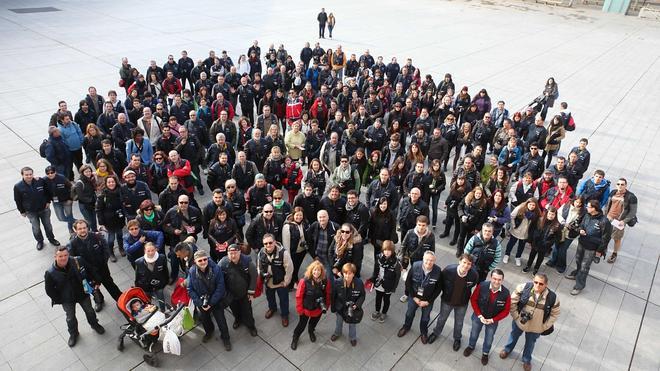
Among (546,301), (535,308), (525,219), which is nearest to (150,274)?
(535,308)

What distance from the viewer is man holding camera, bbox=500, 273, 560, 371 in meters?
5.39

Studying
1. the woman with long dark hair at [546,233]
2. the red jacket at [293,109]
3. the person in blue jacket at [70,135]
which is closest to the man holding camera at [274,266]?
the woman with long dark hair at [546,233]

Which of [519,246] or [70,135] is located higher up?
[70,135]

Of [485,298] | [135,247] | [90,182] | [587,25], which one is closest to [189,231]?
[135,247]

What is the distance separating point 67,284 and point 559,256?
8.19 meters

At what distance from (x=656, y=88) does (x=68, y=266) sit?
80.6ft

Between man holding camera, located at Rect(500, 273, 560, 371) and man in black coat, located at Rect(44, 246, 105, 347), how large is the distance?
592cm

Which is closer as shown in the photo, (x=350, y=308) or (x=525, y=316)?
(x=525, y=316)

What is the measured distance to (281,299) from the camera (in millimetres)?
6422

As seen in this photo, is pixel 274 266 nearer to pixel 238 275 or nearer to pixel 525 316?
pixel 238 275

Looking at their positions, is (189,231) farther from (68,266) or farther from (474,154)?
(474,154)

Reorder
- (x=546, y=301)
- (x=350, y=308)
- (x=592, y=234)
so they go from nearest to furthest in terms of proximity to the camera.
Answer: (x=546, y=301) → (x=350, y=308) → (x=592, y=234)

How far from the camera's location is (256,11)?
34.2 metres

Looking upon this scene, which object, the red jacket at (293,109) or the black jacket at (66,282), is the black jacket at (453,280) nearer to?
the black jacket at (66,282)
